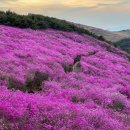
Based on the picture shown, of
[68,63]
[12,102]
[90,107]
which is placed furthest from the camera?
[68,63]

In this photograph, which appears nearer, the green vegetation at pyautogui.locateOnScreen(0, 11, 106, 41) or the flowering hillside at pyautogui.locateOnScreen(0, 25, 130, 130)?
the flowering hillside at pyautogui.locateOnScreen(0, 25, 130, 130)

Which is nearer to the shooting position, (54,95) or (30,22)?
(54,95)

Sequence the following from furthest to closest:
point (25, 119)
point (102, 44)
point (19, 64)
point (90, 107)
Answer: point (102, 44), point (19, 64), point (90, 107), point (25, 119)

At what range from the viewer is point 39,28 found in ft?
169

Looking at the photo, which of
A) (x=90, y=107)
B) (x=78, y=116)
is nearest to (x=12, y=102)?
(x=78, y=116)

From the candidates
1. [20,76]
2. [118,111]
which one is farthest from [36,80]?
[118,111]

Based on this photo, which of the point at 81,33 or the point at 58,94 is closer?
the point at 58,94

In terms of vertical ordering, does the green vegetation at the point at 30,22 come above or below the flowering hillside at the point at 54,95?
above

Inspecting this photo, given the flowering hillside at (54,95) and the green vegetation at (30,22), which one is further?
the green vegetation at (30,22)

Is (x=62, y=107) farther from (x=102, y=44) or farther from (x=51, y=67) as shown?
(x=102, y=44)

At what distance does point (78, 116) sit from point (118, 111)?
419 centimetres

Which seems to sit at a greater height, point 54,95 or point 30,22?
point 30,22

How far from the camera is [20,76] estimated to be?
21109 millimetres

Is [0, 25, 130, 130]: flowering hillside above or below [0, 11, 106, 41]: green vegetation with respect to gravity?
below
